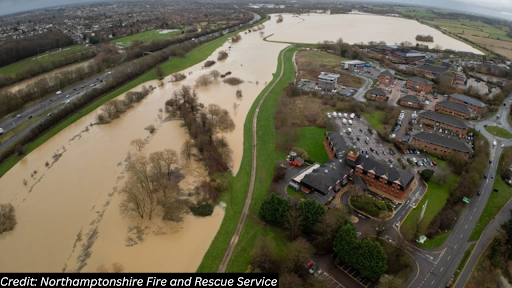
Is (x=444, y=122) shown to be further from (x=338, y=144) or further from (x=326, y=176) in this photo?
(x=326, y=176)

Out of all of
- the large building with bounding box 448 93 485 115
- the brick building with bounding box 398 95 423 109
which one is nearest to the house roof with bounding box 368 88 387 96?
the brick building with bounding box 398 95 423 109

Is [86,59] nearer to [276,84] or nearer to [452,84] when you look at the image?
[276,84]

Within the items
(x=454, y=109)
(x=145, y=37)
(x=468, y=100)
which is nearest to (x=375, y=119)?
(x=454, y=109)

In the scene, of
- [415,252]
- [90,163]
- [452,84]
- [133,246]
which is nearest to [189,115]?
[90,163]

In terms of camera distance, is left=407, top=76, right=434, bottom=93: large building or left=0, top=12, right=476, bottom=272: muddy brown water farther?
left=407, top=76, right=434, bottom=93: large building

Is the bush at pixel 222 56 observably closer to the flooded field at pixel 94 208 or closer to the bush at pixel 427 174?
the flooded field at pixel 94 208

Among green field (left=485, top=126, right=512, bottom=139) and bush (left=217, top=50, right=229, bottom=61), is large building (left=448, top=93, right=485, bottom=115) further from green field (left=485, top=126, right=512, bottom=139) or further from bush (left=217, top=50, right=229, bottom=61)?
bush (left=217, top=50, right=229, bottom=61)

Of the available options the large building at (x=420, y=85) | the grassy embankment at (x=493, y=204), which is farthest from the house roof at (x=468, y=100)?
the grassy embankment at (x=493, y=204)
